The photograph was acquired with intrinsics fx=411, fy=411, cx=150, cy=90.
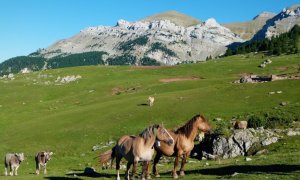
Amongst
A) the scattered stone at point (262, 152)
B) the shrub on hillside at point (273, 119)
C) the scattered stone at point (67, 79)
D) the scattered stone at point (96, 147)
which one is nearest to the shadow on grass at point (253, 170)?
the scattered stone at point (262, 152)

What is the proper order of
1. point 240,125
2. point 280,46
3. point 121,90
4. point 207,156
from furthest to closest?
point 280,46 → point 121,90 → point 240,125 → point 207,156

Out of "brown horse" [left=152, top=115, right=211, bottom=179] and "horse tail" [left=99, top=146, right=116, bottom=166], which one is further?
"horse tail" [left=99, top=146, right=116, bottom=166]

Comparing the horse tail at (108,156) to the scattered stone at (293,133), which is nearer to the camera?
the horse tail at (108,156)

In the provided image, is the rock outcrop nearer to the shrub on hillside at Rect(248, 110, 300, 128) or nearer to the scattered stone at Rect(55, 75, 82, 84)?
the shrub on hillside at Rect(248, 110, 300, 128)

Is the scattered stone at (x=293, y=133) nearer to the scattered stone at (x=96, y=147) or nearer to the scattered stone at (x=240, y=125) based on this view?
the scattered stone at (x=240, y=125)

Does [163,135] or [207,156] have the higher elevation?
[163,135]

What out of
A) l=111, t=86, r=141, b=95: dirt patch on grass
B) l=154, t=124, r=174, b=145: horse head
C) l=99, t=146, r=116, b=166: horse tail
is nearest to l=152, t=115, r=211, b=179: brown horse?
l=154, t=124, r=174, b=145: horse head

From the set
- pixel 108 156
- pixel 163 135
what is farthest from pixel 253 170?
pixel 108 156

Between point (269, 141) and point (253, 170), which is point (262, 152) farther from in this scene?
point (253, 170)

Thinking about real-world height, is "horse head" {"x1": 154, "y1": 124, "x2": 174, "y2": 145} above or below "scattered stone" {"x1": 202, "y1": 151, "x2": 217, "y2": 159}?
above

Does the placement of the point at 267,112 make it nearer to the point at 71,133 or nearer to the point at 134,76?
the point at 71,133

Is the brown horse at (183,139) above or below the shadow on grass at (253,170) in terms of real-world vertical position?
above

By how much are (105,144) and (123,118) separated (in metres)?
9.24

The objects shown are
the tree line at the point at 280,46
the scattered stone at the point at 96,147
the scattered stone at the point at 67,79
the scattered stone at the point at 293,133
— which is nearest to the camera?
the scattered stone at the point at 293,133
